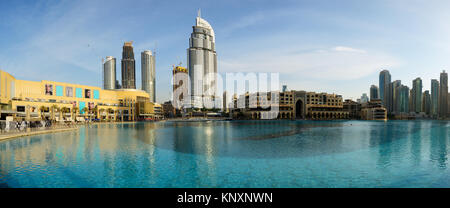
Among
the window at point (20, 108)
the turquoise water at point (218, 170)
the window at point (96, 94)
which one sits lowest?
the turquoise water at point (218, 170)

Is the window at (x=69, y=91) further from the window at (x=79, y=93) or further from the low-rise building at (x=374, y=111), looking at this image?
the low-rise building at (x=374, y=111)

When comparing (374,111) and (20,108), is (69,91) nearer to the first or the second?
(20,108)

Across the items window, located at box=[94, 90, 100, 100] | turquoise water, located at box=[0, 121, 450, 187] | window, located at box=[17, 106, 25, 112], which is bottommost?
turquoise water, located at box=[0, 121, 450, 187]

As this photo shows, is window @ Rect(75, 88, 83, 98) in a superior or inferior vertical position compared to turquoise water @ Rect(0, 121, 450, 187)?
superior

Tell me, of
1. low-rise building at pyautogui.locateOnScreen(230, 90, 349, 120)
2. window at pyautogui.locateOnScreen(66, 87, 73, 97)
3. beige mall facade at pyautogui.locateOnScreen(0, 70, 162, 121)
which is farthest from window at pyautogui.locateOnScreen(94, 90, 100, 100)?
low-rise building at pyautogui.locateOnScreen(230, 90, 349, 120)

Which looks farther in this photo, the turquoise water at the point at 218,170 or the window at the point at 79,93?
the window at the point at 79,93

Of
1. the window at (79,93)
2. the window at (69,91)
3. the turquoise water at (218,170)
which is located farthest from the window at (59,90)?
the turquoise water at (218,170)

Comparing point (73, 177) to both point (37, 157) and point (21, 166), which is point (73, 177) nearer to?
point (21, 166)

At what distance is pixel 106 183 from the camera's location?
1186 centimetres

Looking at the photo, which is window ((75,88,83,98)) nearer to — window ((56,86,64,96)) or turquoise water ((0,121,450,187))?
window ((56,86,64,96))

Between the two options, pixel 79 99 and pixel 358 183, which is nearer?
pixel 358 183

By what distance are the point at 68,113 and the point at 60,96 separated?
890cm
